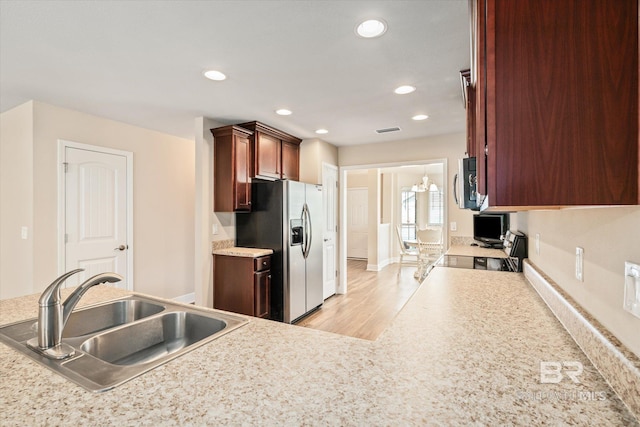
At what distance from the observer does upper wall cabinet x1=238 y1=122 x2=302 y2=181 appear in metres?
3.66

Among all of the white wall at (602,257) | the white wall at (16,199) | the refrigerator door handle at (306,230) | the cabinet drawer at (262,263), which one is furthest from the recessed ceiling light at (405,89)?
the white wall at (16,199)

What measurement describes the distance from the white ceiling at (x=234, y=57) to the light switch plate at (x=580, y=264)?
1264mm

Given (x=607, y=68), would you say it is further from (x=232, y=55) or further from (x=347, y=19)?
(x=232, y=55)

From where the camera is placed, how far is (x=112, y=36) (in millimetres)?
1793

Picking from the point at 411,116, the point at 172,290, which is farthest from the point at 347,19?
the point at 172,290

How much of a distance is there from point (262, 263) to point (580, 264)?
2.81m

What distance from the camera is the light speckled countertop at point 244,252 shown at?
129 inches

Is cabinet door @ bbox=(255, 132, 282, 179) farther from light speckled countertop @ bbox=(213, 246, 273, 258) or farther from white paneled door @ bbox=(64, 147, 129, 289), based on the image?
white paneled door @ bbox=(64, 147, 129, 289)

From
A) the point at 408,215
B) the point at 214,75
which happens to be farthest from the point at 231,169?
the point at 408,215

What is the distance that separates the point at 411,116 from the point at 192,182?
3.10 m

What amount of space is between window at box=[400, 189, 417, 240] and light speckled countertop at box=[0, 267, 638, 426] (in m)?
7.66

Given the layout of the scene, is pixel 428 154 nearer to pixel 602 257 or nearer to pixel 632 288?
pixel 602 257

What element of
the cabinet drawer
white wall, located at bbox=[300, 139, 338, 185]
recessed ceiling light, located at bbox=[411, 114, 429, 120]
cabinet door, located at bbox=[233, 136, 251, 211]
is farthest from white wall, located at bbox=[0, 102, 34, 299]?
recessed ceiling light, located at bbox=[411, 114, 429, 120]

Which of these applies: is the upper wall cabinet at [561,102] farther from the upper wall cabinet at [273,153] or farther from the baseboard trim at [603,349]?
the upper wall cabinet at [273,153]
